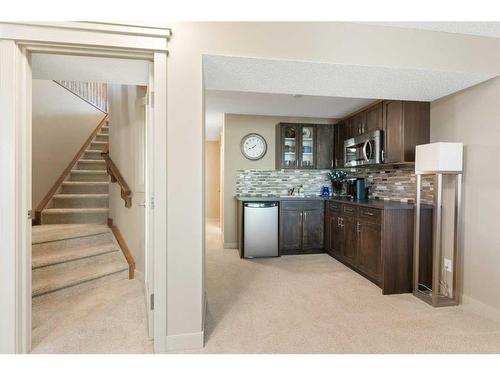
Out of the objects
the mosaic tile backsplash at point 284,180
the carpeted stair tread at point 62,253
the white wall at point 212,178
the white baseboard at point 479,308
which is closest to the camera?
the white baseboard at point 479,308

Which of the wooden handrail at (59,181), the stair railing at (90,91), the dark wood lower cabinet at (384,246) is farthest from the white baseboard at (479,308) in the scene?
the stair railing at (90,91)

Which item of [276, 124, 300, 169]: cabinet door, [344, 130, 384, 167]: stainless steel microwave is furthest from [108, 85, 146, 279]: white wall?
[344, 130, 384, 167]: stainless steel microwave

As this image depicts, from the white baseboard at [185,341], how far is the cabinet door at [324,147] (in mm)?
3497

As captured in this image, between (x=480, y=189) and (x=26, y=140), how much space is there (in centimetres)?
Answer: 364

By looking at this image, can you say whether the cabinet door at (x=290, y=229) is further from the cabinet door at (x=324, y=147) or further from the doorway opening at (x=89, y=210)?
the doorway opening at (x=89, y=210)

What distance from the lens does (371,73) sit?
219 centimetres

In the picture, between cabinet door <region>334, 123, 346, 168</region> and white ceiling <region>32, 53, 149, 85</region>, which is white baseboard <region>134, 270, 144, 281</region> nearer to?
white ceiling <region>32, 53, 149, 85</region>

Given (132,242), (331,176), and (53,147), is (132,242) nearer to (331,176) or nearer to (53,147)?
(53,147)

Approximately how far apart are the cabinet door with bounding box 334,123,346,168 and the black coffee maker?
34 centimetres

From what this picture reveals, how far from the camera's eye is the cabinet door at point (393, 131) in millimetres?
3084

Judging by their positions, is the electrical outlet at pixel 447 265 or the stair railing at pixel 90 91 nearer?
the electrical outlet at pixel 447 265

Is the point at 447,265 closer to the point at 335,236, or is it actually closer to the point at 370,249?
the point at 370,249

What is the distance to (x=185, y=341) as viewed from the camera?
1.88 metres

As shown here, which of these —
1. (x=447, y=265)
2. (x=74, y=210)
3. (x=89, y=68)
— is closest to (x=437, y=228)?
(x=447, y=265)
